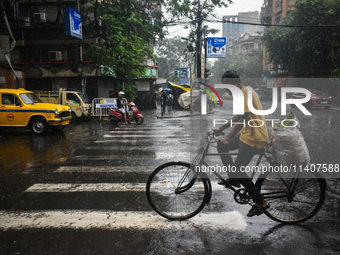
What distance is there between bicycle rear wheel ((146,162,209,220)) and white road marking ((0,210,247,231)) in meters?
0.14

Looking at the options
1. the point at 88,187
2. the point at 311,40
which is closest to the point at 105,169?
the point at 88,187

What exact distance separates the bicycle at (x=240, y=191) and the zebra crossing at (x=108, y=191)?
0.23m

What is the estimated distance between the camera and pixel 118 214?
4.04 m

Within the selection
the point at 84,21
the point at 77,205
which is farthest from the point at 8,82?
the point at 77,205

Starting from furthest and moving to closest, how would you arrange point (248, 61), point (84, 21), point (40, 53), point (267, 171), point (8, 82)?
point (248, 61), point (40, 53), point (84, 21), point (8, 82), point (267, 171)

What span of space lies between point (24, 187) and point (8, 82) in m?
14.0

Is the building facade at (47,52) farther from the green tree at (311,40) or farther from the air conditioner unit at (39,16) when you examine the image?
the green tree at (311,40)

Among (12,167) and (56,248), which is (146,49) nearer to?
(12,167)

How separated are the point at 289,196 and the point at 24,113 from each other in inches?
454

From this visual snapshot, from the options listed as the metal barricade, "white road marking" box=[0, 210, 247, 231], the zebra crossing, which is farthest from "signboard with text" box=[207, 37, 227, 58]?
"white road marking" box=[0, 210, 247, 231]

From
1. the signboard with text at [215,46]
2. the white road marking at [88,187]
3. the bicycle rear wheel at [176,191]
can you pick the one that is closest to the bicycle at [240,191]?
the bicycle rear wheel at [176,191]

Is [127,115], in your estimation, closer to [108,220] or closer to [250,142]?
[108,220]

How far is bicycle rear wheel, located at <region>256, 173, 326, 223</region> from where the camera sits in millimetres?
3658

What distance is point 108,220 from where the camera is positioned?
3.84 m
